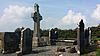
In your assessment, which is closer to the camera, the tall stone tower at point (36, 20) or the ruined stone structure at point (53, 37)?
the tall stone tower at point (36, 20)

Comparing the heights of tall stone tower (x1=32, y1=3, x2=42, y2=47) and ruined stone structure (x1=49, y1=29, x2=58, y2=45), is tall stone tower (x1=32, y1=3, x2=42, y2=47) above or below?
above

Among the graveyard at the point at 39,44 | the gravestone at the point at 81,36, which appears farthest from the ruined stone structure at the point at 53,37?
the gravestone at the point at 81,36

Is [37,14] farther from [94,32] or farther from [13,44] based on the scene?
[94,32]

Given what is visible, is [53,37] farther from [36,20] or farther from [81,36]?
[81,36]

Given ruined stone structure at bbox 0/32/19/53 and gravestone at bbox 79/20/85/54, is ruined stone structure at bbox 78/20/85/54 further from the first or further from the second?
ruined stone structure at bbox 0/32/19/53

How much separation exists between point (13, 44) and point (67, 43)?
6.25 meters

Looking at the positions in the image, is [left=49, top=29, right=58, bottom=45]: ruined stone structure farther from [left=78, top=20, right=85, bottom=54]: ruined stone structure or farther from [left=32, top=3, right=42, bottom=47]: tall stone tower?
[left=78, top=20, right=85, bottom=54]: ruined stone structure

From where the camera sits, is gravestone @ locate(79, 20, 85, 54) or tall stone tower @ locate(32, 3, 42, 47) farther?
tall stone tower @ locate(32, 3, 42, 47)

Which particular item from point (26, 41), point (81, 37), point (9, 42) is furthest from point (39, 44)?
point (81, 37)

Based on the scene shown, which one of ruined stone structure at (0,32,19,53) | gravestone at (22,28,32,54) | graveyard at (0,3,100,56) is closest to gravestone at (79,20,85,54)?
graveyard at (0,3,100,56)

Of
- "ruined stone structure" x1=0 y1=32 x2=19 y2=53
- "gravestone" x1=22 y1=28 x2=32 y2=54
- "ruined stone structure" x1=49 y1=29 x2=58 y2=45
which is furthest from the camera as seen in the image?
"ruined stone structure" x1=49 y1=29 x2=58 y2=45

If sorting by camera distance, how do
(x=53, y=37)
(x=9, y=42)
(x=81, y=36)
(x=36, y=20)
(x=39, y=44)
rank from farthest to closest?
(x=53, y=37), (x=36, y=20), (x=39, y=44), (x=9, y=42), (x=81, y=36)

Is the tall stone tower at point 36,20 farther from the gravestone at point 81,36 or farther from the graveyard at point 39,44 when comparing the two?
the gravestone at point 81,36

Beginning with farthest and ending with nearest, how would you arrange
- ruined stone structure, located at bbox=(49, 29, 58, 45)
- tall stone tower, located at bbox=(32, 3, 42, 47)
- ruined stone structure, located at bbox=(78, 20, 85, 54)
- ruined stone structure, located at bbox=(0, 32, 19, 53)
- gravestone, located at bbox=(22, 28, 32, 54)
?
ruined stone structure, located at bbox=(49, 29, 58, 45)
tall stone tower, located at bbox=(32, 3, 42, 47)
ruined stone structure, located at bbox=(0, 32, 19, 53)
gravestone, located at bbox=(22, 28, 32, 54)
ruined stone structure, located at bbox=(78, 20, 85, 54)
